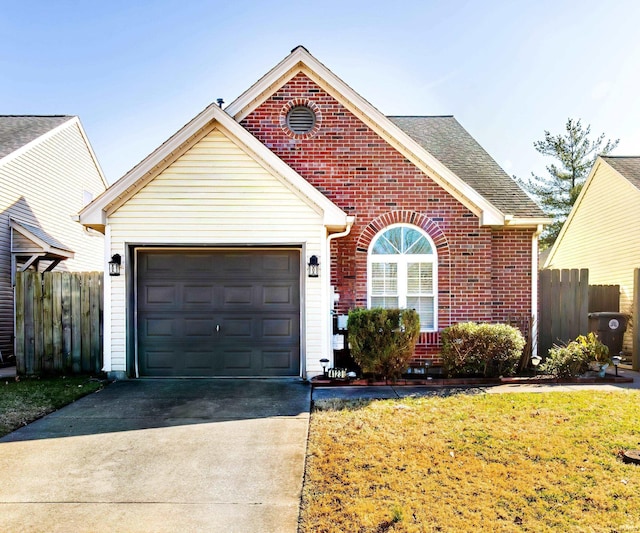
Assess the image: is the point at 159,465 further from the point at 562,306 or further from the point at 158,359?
the point at 562,306

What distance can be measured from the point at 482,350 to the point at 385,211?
3408mm

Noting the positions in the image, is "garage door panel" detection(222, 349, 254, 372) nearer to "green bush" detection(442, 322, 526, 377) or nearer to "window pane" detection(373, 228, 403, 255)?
"window pane" detection(373, 228, 403, 255)

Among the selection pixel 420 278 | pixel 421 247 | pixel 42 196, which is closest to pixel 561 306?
pixel 420 278

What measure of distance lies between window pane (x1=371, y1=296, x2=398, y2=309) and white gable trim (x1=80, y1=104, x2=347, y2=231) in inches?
77.2

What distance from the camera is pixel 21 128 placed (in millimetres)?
15047

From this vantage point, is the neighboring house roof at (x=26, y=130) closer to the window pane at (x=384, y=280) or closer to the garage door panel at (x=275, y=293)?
the garage door panel at (x=275, y=293)

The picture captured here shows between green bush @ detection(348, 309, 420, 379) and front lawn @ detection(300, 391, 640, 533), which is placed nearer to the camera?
front lawn @ detection(300, 391, 640, 533)

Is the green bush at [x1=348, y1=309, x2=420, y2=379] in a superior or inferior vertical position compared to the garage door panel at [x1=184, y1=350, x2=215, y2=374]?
superior

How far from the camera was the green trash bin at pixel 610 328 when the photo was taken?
1195 cm

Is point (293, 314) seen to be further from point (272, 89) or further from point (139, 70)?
point (139, 70)

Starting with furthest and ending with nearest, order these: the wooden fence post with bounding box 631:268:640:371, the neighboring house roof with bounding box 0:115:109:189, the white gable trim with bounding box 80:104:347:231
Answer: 1. the neighboring house roof with bounding box 0:115:109:189
2. the wooden fence post with bounding box 631:268:640:371
3. the white gable trim with bounding box 80:104:347:231

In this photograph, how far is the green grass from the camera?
6164 mm

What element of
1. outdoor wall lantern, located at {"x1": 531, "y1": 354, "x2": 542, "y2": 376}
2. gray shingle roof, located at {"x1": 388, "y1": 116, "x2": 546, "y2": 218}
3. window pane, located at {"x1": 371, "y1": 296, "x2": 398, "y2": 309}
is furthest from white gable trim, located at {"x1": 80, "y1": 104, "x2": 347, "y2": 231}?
outdoor wall lantern, located at {"x1": 531, "y1": 354, "x2": 542, "y2": 376}

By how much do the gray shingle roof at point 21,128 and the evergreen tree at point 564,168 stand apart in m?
29.0
